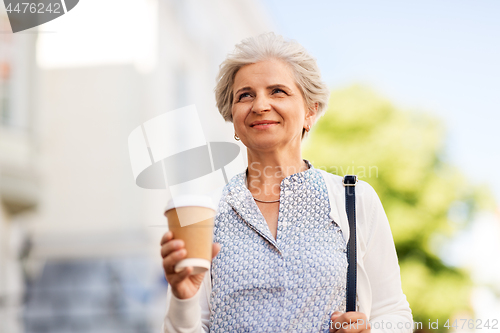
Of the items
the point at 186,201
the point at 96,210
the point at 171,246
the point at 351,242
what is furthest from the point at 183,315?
the point at 96,210

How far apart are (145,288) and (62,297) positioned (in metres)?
1.96

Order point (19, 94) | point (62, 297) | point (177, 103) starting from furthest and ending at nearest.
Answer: point (177, 103) < point (62, 297) < point (19, 94)

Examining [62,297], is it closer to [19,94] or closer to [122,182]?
[122,182]

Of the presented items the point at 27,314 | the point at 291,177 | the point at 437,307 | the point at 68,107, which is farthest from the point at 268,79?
the point at 437,307

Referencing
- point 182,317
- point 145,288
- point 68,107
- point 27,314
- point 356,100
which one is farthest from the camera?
point 356,100

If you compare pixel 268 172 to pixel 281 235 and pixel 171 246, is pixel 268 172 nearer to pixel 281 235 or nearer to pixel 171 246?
pixel 281 235

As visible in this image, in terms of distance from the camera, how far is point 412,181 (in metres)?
15.6

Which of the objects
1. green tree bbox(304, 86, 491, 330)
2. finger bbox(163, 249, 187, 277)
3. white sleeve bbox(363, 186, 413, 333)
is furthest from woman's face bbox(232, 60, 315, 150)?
green tree bbox(304, 86, 491, 330)

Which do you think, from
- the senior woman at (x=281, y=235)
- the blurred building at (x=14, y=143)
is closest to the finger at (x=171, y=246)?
the senior woman at (x=281, y=235)

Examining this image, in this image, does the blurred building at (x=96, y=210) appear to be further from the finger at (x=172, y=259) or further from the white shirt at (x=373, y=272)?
the finger at (x=172, y=259)

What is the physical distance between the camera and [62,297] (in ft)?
38.8

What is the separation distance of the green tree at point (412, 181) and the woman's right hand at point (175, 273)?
13.0 m

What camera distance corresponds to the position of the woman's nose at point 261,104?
188 centimetres

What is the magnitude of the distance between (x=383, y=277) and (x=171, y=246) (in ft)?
2.87
